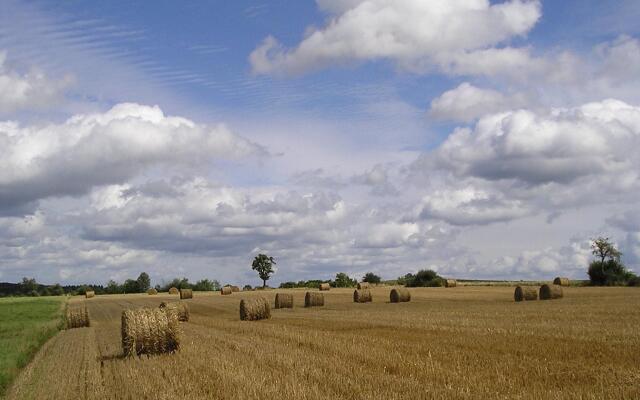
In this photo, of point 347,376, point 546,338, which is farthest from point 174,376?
point 546,338

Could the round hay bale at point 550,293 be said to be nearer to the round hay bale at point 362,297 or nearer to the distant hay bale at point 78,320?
the round hay bale at point 362,297

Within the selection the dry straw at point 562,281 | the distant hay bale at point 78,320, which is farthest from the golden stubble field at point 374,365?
the dry straw at point 562,281

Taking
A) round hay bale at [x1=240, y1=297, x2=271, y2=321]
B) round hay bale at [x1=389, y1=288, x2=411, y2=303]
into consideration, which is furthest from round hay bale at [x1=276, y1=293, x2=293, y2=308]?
round hay bale at [x1=240, y1=297, x2=271, y2=321]

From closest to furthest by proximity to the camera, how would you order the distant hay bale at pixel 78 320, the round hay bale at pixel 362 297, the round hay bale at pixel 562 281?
1. the distant hay bale at pixel 78 320
2. the round hay bale at pixel 362 297
3. the round hay bale at pixel 562 281

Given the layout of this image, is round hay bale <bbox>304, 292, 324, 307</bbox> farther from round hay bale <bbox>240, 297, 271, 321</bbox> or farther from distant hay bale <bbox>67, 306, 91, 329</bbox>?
distant hay bale <bbox>67, 306, 91, 329</bbox>

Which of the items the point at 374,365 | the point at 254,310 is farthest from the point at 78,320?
the point at 374,365

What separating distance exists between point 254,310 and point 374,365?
1506 cm

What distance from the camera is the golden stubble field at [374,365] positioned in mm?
9688

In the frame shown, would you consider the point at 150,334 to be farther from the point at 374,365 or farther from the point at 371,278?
the point at 371,278

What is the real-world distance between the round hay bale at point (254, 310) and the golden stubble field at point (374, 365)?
6.02 metres

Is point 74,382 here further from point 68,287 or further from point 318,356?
point 68,287

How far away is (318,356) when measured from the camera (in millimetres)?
13344

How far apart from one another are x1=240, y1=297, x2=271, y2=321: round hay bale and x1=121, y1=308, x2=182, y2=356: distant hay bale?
32.9 ft

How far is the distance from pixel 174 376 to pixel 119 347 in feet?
25.4
